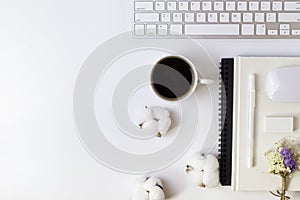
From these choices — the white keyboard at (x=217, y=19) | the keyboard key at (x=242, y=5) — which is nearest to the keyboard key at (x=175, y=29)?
the white keyboard at (x=217, y=19)

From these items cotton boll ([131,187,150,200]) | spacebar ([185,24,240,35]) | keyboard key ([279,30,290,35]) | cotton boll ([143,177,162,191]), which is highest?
spacebar ([185,24,240,35])

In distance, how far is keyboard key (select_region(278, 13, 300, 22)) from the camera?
2.44ft

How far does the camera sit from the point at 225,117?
0.75 meters

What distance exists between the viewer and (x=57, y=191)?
2.57ft

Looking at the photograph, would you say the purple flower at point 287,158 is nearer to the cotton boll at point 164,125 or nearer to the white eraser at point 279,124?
Result: the white eraser at point 279,124

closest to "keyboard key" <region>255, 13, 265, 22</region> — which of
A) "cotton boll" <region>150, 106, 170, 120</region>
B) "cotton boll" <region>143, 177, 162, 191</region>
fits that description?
"cotton boll" <region>150, 106, 170, 120</region>

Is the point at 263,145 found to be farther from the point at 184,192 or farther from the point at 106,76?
the point at 106,76

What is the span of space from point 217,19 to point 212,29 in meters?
0.02

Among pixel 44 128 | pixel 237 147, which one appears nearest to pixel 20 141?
pixel 44 128

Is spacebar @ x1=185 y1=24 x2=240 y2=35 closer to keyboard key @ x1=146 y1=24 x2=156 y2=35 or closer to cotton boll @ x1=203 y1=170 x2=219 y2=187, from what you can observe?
keyboard key @ x1=146 y1=24 x2=156 y2=35

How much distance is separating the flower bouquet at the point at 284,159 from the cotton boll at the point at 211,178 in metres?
0.09

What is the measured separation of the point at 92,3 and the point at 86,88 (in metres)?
0.15

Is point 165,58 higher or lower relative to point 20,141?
higher

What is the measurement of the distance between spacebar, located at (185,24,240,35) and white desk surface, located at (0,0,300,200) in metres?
0.02
